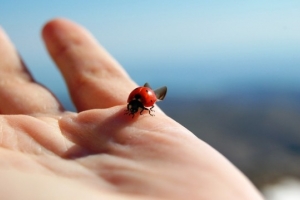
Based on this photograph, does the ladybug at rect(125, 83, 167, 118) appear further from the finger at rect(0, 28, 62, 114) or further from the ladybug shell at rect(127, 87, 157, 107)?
the finger at rect(0, 28, 62, 114)

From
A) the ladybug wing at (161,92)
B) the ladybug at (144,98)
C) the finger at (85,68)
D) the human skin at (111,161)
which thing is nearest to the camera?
the human skin at (111,161)

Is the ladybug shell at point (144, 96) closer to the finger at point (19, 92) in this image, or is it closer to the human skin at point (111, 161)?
the human skin at point (111, 161)

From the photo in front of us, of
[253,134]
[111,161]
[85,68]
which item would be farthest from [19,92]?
[253,134]

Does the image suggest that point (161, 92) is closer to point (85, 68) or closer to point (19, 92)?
point (85, 68)

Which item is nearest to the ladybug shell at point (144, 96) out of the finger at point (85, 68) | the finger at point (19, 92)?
the finger at point (85, 68)

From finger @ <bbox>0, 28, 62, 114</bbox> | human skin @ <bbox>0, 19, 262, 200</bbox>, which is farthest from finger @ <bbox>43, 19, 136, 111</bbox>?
human skin @ <bbox>0, 19, 262, 200</bbox>

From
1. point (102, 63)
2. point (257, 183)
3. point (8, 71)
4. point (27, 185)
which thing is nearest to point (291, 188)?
point (257, 183)
